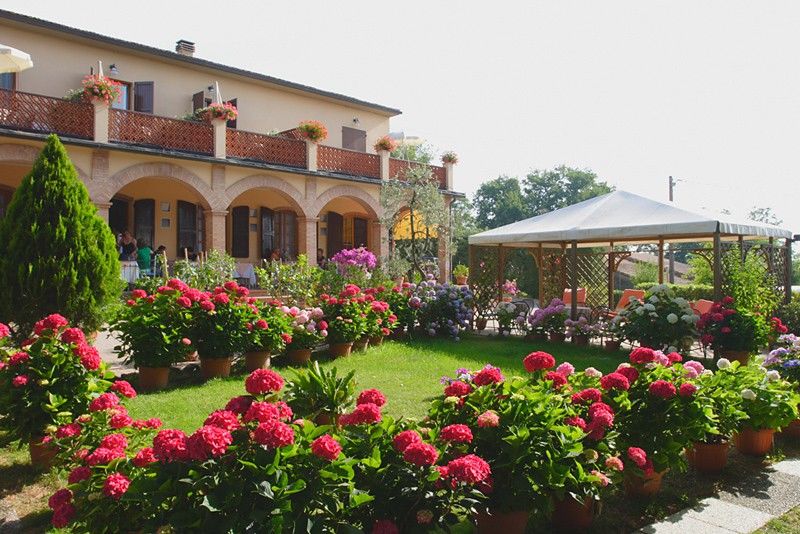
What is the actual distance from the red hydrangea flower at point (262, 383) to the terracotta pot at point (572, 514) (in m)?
1.52

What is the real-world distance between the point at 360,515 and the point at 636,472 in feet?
5.17

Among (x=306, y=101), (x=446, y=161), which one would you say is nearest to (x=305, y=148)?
(x=306, y=101)

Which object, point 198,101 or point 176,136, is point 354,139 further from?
point 176,136

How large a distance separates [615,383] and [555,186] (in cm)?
5737

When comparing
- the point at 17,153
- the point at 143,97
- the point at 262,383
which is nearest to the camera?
the point at 262,383

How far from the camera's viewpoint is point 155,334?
5910mm

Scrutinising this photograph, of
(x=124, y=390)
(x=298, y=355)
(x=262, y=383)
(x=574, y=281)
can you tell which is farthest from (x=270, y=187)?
(x=262, y=383)

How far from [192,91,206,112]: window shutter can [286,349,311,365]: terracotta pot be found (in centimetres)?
1107

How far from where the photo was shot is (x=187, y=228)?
54.0 ft

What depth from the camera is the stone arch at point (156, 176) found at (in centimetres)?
1279

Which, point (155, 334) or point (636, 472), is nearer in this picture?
point (636, 472)

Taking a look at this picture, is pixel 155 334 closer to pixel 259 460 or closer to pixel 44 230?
pixel 44 230

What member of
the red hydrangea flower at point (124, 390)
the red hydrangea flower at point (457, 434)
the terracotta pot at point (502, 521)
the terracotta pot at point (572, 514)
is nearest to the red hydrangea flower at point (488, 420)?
the red hydrangea flower at point (457, 434)

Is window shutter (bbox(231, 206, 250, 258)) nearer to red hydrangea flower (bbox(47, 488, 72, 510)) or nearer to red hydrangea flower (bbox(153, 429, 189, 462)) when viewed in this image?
red hydrangea flower (bbox(47, 488, 72, 510))
